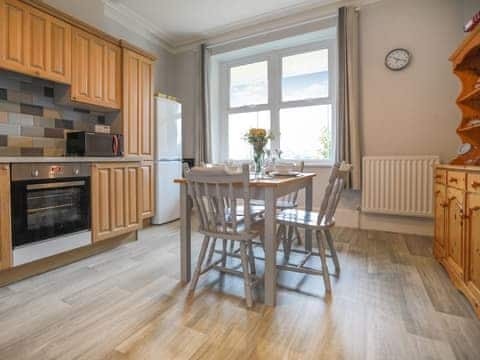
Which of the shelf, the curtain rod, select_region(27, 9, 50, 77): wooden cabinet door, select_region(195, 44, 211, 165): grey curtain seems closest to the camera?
the shelf

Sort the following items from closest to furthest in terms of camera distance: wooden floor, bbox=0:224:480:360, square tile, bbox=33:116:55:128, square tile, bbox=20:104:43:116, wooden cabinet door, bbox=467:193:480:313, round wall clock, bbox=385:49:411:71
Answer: wooden floor, bbox=0:224:480:360 < wooden cabinet door, bbox=467:193:480:313 < square tile, bbox=20:104:43:116 < square tile, bbox=33:116:55:128 < round wall clock, bbox=385:49:411:71

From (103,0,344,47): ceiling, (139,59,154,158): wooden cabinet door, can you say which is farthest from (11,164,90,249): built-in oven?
(103,0,344,47): ceiling

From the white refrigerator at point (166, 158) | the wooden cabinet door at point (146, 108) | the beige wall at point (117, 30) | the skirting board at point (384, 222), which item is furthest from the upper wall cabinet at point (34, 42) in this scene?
the skirting board at point (384, 222)

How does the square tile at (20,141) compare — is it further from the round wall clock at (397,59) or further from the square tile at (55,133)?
the round wall clock at (397,59)

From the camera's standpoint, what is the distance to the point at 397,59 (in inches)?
121

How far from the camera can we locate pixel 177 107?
153 inches

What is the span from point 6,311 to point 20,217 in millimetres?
661

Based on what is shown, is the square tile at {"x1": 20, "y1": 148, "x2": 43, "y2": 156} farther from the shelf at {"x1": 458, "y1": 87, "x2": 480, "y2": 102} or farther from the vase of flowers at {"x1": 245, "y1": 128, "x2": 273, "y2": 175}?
the shelf at {"x1": 458, "y1": 87, "x2": 480, "y2": 102}

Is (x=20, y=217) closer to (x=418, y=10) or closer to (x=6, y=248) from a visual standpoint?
(x=6, y=248)

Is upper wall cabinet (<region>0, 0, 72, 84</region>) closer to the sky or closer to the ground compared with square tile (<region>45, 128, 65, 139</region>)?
closer to the sky

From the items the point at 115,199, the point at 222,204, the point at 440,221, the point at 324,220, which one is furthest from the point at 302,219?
the point at 115,199

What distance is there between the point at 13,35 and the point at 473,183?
11.3 feet

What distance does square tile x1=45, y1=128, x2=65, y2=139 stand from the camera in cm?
273

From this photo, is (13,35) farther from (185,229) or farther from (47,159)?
(185,229)
